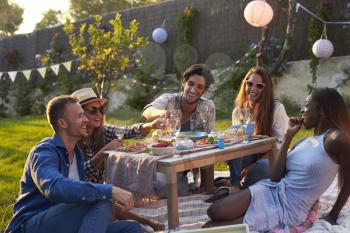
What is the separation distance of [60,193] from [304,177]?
1.67 m

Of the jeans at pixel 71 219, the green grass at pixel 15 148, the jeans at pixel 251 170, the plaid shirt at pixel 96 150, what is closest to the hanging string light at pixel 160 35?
the green grass at pixel 15 148

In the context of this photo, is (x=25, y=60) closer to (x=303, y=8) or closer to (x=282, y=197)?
(x=303, y=8)

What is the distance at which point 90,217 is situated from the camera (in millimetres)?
2348

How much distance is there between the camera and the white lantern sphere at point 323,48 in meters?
8.42

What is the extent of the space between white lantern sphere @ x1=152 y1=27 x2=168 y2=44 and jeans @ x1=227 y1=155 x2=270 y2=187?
8019 mm

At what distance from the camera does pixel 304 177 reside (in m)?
3.04

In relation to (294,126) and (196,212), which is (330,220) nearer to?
(294,126)

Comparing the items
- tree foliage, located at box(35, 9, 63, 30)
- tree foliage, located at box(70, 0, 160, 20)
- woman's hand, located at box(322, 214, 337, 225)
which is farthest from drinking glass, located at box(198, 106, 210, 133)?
tree foliage, located at box(35, 9, 63, 30)

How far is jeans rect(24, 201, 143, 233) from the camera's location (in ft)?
7.70

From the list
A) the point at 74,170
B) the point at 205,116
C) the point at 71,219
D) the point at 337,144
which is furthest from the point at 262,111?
the point at 71,219

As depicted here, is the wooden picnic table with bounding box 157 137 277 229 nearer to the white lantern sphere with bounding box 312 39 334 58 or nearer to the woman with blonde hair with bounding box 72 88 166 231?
the woman with blonde hair with bounding box 72 88 166 231

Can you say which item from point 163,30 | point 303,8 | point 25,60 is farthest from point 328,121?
point 25,60

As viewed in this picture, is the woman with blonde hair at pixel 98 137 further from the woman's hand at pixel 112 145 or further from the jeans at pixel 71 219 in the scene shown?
the jeans at pixel 71 219

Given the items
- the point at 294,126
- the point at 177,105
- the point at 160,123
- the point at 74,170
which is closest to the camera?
the point at 74,170
